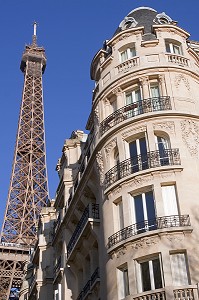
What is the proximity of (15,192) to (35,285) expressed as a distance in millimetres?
62898

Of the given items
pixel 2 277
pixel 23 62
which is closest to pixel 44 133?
pixel 23 62

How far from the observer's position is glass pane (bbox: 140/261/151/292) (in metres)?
20.0

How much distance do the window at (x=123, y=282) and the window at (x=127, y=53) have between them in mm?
10825

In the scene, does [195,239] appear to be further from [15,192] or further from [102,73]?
[15,192]

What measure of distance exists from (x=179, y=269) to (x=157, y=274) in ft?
2.61

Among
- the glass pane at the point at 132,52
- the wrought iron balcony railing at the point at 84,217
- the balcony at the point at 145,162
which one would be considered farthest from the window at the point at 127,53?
the wrought iron balcony railing at the point at 84,217

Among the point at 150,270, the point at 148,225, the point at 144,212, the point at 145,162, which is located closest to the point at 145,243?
the point at 148,225

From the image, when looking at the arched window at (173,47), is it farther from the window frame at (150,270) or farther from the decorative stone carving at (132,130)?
the window frame at (150,270)

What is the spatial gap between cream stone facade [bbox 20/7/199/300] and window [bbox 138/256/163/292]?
0.04m

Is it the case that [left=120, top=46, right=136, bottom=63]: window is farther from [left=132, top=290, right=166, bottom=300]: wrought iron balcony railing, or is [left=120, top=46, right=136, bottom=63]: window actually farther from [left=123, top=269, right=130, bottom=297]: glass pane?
[left=132, top=290, right=166, bottom=300]: wrought iron balcony railing

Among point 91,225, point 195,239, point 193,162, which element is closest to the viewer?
point 195,239

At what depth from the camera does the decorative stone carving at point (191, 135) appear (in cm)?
2308

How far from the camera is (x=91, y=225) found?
81.8 feet

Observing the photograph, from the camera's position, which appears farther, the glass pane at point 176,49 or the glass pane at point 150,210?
the glass pane at point 176,49
